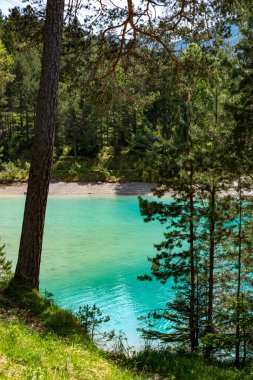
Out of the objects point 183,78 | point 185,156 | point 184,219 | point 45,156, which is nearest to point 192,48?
point 183,78

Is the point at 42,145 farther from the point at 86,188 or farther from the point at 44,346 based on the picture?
the point at 86,188

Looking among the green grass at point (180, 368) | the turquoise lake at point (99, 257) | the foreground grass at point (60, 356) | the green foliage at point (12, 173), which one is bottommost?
the turquoise lake at point (99, 257)

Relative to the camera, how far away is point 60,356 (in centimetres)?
438

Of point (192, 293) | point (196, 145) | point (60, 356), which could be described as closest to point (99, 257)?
point (192, 293)

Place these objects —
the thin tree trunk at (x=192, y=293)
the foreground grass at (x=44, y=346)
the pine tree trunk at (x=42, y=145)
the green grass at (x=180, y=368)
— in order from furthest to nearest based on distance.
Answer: the thin tree trunk at (x=192, y=293) < the pine tree trunk at (x=42, y=145) < the green grass at (x=180, y=368) < the foreground grass at (x=44, y=346)

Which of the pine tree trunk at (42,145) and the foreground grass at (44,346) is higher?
the pine tree trunk at (42,145)

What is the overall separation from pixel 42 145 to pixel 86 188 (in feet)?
105

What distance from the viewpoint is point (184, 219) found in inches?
304

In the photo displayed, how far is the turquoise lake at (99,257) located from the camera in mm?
12172

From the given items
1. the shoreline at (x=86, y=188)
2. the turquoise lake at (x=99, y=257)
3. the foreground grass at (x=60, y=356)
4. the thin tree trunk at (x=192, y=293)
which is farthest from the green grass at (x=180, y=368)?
the shoreline at (x=86, y=188)

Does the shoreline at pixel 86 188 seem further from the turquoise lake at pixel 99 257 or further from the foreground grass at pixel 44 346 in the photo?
the foreground grass at pixel 44 346

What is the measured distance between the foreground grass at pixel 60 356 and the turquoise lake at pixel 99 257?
3.71 m

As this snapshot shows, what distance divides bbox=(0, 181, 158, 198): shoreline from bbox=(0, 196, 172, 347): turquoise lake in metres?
5.34

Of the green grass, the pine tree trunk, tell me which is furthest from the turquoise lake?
the pine tree trunk
